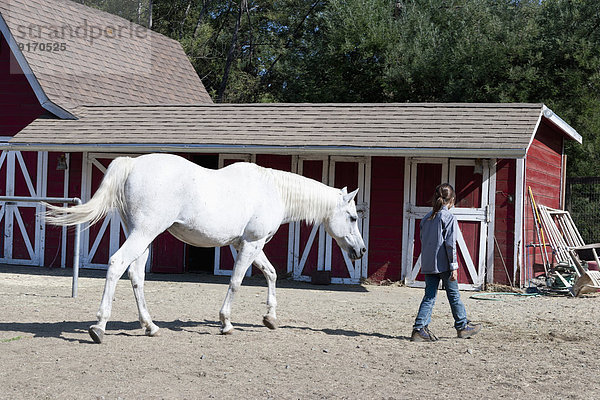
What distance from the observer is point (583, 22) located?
819 inches

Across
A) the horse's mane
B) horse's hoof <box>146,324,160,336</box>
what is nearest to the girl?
the horse's mane

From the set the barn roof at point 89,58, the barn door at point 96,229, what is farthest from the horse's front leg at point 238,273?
the barn roof at point 89,58

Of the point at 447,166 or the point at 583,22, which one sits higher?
the point at 583,22

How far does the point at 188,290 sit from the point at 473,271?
4.55 m

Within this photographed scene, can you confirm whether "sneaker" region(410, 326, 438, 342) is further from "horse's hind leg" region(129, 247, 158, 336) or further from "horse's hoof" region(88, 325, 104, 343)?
"horse's hoof" region(88, 325, 104, 343)

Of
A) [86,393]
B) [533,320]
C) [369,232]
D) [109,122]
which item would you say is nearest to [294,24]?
[109,122]

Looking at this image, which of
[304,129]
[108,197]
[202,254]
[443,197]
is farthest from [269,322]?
[202,254]

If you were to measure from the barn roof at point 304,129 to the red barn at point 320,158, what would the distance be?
0.08ft

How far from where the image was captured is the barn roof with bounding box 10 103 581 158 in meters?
10.8

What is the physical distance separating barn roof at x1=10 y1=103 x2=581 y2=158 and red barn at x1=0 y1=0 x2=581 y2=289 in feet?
0.08

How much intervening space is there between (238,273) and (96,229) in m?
7.09

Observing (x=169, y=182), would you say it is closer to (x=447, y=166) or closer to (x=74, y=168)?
(x=447, y=166)

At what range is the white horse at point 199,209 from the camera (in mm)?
6219

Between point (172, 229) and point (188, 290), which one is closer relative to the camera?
point (172, 229)
